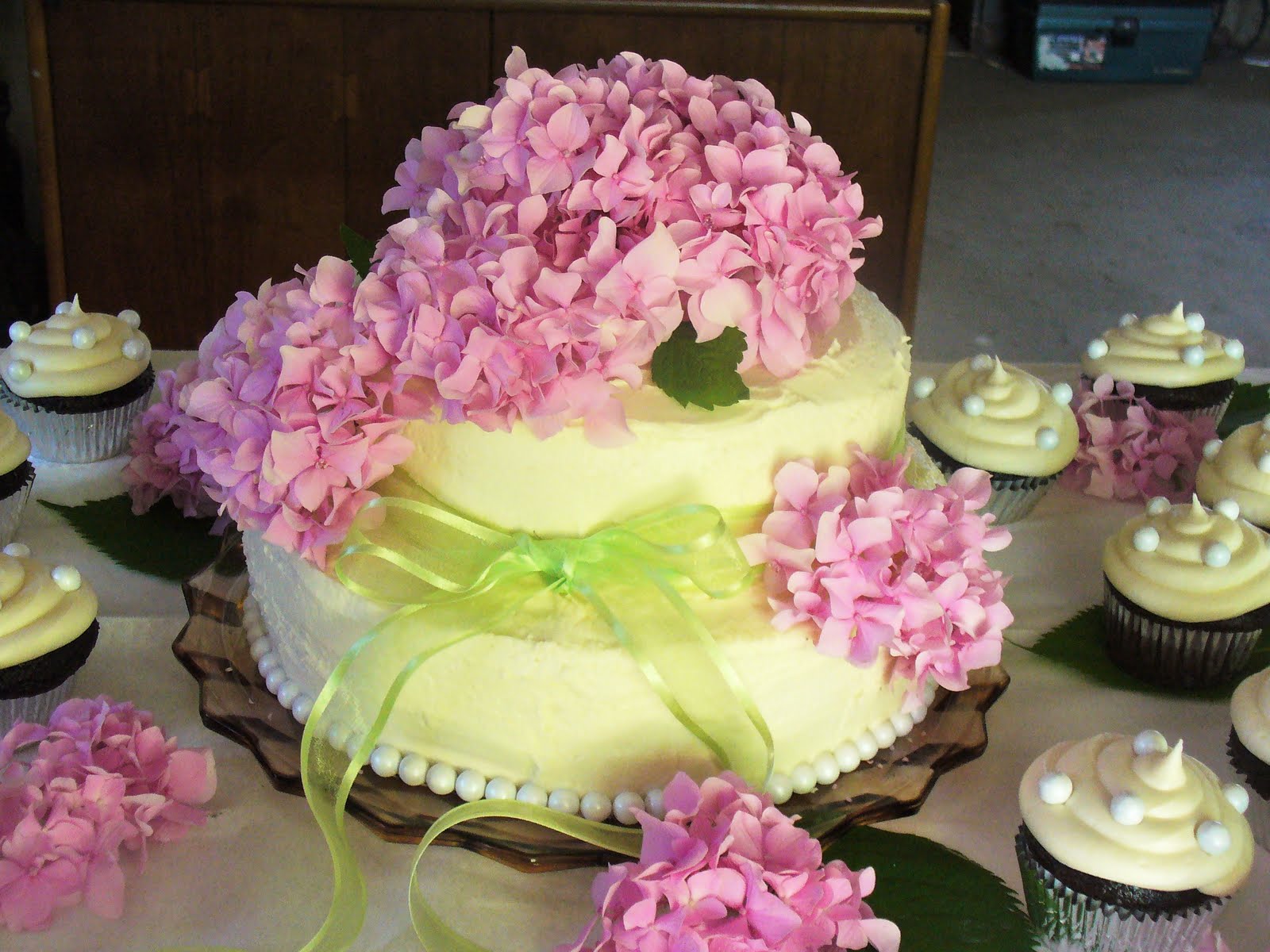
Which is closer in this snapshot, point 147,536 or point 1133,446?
point 147,536

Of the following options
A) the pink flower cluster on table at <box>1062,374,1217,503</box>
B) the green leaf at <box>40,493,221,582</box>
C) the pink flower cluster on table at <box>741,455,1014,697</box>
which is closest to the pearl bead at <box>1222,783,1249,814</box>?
the pink flower cluster on table at <box>741,455,1014,697</box>

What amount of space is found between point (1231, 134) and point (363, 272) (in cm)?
656

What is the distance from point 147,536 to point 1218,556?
137cm

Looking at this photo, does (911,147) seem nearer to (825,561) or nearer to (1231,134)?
(825,561)

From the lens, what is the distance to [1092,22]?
7.54 meters

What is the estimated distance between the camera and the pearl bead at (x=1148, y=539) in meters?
Answer: 1.60

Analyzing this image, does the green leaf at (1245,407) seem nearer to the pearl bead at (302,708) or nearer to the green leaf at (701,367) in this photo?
the green leaf at (701,367)

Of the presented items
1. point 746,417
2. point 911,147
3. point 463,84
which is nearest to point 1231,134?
point 911,147

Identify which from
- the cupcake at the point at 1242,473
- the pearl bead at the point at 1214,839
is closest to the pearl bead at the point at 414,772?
the pearl bead at the point at 1214,839

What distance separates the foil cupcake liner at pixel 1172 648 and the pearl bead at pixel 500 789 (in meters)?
0.77

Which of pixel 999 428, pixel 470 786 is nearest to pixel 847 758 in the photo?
pixel 470 786

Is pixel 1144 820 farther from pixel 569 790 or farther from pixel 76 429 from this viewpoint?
pixel 76 429

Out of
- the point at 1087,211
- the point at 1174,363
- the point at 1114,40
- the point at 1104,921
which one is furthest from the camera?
the point at 1114,40

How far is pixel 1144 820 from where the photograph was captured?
3.91 ft
